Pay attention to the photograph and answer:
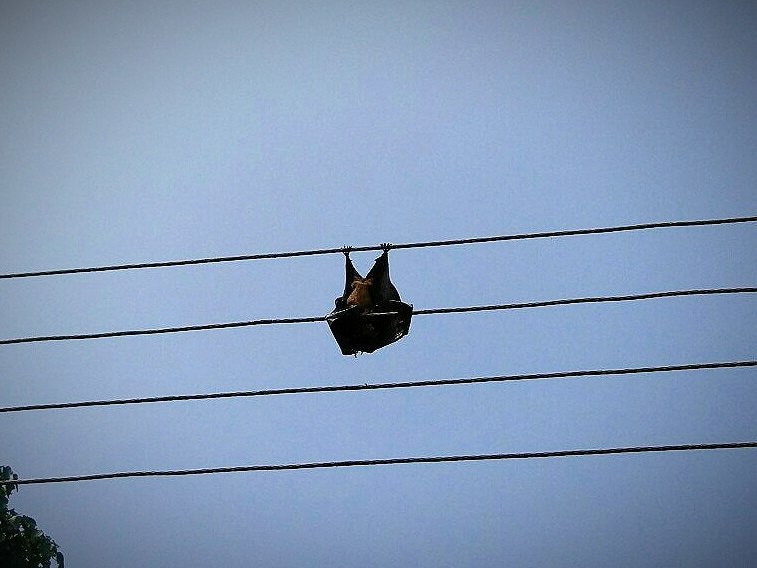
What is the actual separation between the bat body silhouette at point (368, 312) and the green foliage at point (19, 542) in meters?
5.95

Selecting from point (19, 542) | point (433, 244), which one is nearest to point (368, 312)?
point (433, 244)

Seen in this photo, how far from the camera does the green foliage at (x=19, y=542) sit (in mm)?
9086

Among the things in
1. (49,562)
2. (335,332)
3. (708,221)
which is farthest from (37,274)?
(49,562)

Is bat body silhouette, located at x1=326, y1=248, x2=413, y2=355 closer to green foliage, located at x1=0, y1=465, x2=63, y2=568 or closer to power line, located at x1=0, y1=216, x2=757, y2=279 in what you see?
power line, located at x1=0, y1=216, x2=757, y2=279

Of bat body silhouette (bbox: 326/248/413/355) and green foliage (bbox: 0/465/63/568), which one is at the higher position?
bat body silhouette (bbox: 326/248/413/355)

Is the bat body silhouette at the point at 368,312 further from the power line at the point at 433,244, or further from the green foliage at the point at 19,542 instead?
the green foliage at the point at 19,542

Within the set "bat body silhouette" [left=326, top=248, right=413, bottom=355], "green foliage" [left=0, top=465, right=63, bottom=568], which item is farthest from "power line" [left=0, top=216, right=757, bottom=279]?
"green foliage" [left=0, top=465, right=63, bottom=568]

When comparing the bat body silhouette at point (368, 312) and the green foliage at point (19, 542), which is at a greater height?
the bat body silhouette at point (368, 312)

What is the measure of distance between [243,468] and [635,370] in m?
2.95

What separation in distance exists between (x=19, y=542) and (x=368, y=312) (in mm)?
6868

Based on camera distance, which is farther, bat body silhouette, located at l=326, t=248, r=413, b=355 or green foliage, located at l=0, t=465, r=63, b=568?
green foliage, located at l=0, t=465, r=63, b=568

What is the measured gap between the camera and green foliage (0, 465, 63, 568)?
9.09 m

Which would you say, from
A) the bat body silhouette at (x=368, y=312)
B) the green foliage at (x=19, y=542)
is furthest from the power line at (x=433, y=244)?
the green foliage at (x=19, y=542)

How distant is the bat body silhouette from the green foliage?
5.95 m
